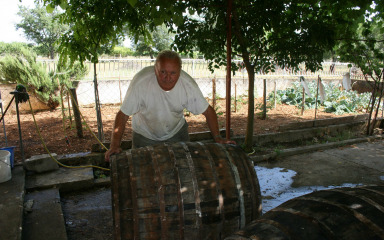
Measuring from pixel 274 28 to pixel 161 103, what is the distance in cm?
289

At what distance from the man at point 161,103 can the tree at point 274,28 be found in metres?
1.69

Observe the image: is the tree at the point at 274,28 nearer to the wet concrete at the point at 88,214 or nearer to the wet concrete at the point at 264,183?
the wet concrete at the point at 264,183

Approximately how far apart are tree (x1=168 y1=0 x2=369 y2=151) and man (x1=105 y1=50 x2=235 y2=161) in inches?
66.4

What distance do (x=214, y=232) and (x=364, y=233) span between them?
3.43ft

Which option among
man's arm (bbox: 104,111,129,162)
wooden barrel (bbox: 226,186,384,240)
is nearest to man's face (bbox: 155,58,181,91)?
man's arm (bbox: 104,111,129,162)

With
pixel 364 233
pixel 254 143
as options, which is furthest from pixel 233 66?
pixel 364 233

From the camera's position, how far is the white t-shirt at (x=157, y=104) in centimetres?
316

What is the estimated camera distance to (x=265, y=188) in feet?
14.8

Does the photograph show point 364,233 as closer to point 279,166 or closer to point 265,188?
point 265,188

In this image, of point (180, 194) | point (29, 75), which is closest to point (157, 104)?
point (180, 194)

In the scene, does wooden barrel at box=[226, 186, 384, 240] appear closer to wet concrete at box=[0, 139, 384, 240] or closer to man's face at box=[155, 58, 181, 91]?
man's face at box=[155, 58, 181, 91]

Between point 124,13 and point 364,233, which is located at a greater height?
point 124,13

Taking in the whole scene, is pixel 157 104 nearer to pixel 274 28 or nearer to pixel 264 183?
pixel 264 183

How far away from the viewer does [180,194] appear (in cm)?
206
